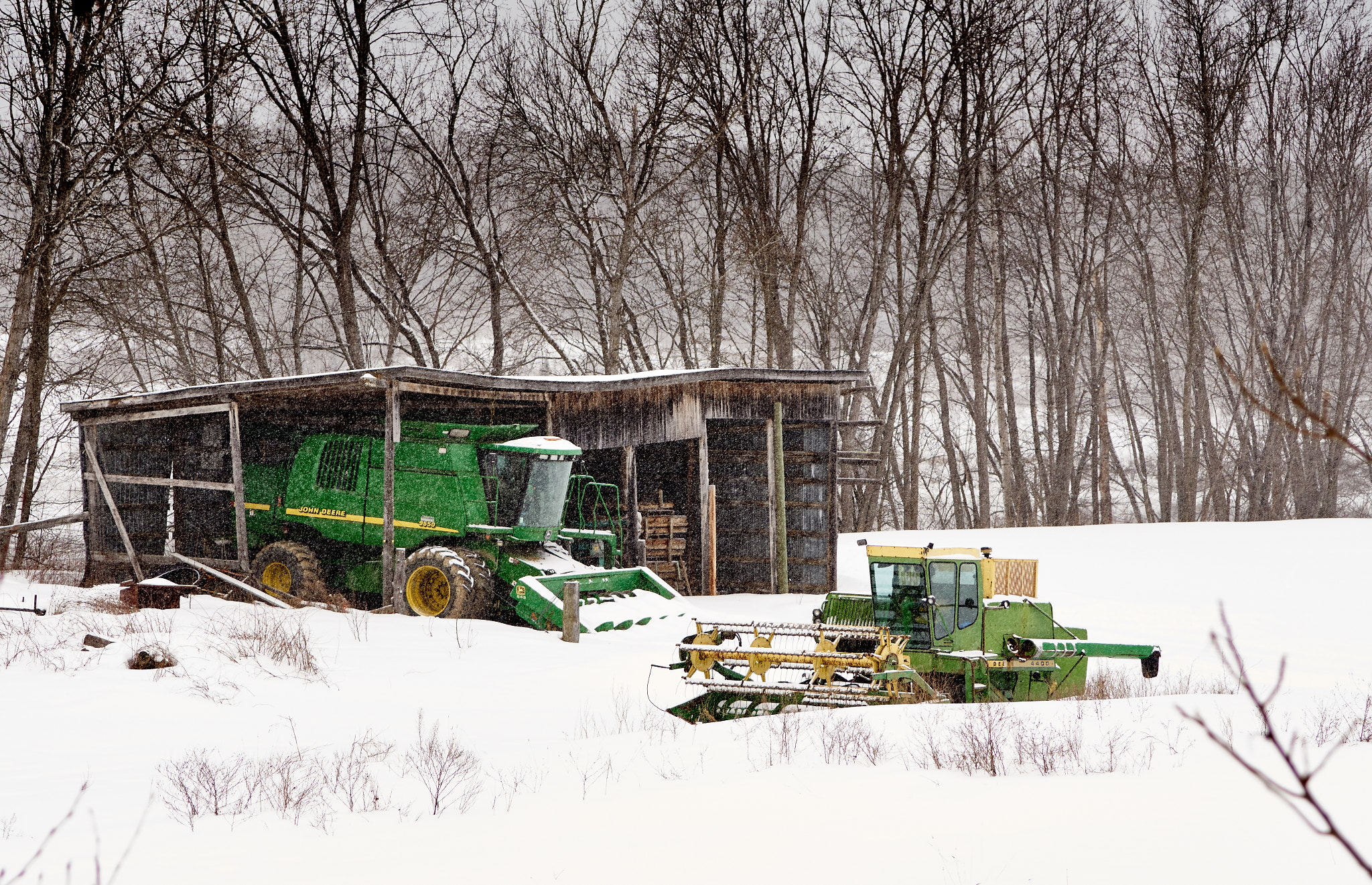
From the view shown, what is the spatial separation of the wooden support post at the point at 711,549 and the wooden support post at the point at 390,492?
6.28 m

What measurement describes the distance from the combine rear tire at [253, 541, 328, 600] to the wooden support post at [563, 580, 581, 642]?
15.7ft

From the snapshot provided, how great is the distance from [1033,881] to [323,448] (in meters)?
14.7

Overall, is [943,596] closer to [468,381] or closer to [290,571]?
[468,381]

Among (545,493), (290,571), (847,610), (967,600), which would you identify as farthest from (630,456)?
(967,600)

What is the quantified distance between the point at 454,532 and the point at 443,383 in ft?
7.46

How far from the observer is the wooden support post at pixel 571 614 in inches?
517

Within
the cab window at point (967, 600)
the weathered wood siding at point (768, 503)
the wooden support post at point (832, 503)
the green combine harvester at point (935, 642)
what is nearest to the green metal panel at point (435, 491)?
the green combine harvester at point (935, 642)

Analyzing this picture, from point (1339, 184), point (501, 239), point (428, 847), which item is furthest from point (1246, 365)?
point (428, 847)

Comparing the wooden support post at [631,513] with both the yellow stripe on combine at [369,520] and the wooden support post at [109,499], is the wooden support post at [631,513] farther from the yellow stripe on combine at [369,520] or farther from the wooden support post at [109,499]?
the wooden support post at [109,499]

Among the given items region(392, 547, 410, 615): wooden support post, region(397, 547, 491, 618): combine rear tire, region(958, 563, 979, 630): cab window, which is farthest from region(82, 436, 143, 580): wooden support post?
region(958, 563, 979, 630): cab window

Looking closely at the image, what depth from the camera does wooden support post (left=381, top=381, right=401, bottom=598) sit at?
49.7 ft

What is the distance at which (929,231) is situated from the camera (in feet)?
111

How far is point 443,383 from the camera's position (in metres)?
15.3

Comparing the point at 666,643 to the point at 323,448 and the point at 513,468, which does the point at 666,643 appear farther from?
the point at 323,448
